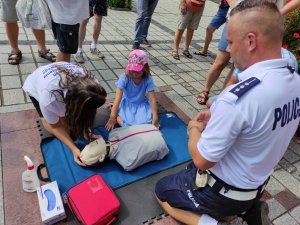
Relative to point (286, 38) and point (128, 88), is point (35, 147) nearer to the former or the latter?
point (128, 88)

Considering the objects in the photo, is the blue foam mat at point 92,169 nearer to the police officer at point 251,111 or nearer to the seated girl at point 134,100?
the seated girl at point 134,100

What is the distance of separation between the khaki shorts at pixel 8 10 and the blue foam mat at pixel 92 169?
79.7 inches

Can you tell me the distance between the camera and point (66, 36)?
3.31 meters

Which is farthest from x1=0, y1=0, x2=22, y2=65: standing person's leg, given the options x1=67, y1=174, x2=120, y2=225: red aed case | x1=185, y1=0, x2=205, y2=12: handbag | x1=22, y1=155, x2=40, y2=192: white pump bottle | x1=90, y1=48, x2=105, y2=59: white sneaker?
x1=185, y1=0, x2=205, y2=12: handbag

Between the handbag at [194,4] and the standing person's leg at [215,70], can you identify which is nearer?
the standing person's leg at [215,70]

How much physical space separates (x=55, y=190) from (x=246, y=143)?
148cm

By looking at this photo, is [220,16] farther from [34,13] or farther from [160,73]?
[34,13]

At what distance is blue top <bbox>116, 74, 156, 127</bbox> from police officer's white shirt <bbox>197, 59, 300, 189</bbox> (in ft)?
5.29

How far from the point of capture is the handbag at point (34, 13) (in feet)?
10.6

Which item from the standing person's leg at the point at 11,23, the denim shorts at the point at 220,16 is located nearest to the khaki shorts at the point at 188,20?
the denim shorts at the point at 220,16

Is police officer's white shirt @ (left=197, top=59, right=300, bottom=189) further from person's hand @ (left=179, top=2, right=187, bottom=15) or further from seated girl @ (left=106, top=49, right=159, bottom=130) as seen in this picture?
person's hand @ (left=179, top=2, right=187, bottom=15)

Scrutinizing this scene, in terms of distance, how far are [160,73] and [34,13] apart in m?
2.06

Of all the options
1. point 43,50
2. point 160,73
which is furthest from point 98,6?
point 160,73

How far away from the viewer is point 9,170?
2.34 m
